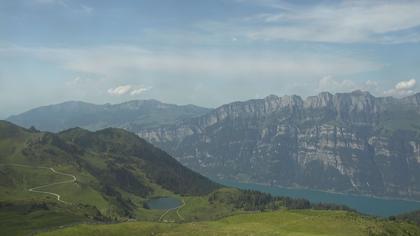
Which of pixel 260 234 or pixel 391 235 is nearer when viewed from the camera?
pixel 260 234

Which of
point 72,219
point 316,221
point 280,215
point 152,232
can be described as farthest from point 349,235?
point 72,219

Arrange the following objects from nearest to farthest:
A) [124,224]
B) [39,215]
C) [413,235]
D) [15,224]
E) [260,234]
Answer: [260,234]
[124,224]
[413,235]
[15,224]
[39,215]

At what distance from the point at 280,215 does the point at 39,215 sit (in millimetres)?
91940

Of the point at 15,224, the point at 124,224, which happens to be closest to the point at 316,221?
the point at 124,224

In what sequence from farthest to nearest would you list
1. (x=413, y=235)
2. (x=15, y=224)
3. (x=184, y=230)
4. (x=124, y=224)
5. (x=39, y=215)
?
(x=39, y=215) < (x=15, y=224) < (x=413, y=235) < (x=124, y=224) < (x=184, y=230)

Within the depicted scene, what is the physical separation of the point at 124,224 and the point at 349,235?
57.4m

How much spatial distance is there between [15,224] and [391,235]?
→ 120 m

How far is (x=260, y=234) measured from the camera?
11575cm

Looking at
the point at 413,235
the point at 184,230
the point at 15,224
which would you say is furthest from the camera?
the point at 15,224

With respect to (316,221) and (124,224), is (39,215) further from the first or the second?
(316,221)

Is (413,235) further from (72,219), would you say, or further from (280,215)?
(72,219)

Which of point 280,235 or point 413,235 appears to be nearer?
point 280,235

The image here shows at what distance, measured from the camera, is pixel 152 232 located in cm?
12556

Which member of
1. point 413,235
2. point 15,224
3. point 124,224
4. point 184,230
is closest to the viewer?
point 184,230
